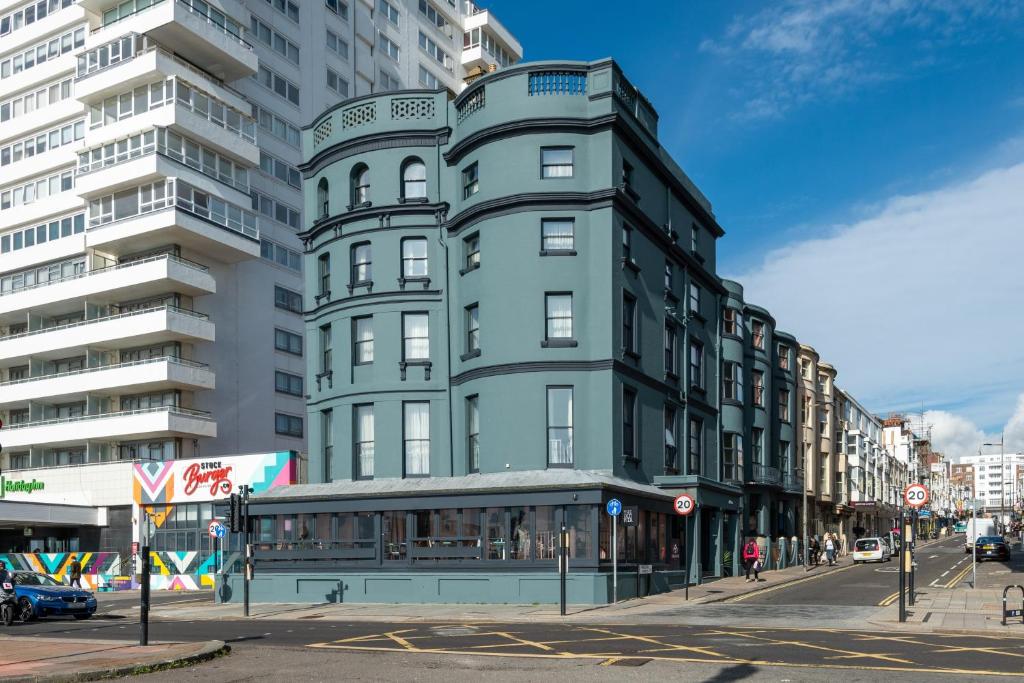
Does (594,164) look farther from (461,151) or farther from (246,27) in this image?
(246,27)

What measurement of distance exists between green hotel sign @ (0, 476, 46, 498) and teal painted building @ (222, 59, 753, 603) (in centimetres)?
2526

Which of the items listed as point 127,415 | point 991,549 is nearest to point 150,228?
point 127,415

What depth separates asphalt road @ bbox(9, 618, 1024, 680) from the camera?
1744 centimetres

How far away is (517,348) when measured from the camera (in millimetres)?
36469

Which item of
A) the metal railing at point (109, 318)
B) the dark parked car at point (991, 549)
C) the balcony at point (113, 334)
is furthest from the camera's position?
the dark parked car at point (991, 549)

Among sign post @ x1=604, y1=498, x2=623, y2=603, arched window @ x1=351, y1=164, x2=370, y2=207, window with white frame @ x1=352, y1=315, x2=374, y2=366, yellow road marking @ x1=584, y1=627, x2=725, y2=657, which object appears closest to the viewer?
yellow road marking @ x1=584, y1=627, x2=725, y2=657

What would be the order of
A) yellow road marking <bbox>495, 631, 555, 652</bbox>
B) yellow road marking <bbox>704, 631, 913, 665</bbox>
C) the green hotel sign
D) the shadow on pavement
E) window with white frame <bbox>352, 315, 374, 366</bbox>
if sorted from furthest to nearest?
the green hotel sign → window with white frame <bbox>352, 315, 374, 366</bbox> → yellow road marking <bbox>495, 631, 555, 652</bbox> → yellow road marking <bbox>704, 631, 913, 665</bbox> → the shadow on pavement

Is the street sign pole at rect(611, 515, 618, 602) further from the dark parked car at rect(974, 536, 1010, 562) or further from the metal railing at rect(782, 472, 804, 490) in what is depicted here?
the dark parked car at rect(974, 536, 1010, 562)

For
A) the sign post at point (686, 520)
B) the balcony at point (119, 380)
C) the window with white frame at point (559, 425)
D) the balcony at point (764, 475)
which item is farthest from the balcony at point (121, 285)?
the balcony at point (764, 475)

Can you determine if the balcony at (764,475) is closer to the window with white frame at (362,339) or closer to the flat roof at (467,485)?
the flat roof at (467,485)

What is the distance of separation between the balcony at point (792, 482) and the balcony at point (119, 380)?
108 ft

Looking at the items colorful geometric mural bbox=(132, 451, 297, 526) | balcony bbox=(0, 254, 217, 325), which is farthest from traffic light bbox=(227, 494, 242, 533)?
balcony bbox=(0, 254, 217, 325)

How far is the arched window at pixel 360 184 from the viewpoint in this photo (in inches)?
1635

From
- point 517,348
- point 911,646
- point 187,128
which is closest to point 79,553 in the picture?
point 187,128
